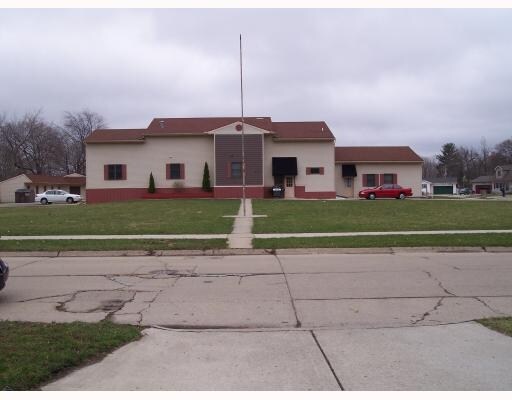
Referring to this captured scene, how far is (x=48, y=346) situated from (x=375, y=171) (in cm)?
4506

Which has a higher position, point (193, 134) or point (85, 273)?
point (193, 134)

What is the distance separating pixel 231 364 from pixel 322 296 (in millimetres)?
3577

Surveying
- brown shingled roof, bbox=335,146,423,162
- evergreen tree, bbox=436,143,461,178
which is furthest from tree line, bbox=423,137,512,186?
brown shingled roof, bbox=335,146,423,162

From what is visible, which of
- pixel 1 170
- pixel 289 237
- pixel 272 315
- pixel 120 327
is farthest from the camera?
pixel 1 170

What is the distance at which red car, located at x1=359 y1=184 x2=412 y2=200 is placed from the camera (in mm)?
42844

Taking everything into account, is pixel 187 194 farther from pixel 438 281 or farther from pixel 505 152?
pixel 505 152

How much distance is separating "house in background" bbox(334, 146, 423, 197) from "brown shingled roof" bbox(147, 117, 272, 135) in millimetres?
8855

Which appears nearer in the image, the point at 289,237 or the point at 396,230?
the point at 289,237

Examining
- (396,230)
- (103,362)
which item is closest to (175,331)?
(103,362)

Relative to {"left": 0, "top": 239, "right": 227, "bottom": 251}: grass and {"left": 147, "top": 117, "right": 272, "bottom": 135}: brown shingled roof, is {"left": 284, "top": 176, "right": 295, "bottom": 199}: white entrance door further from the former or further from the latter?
{"left": 0, "top": 239, "right": 227, "bottom": 251}: grass

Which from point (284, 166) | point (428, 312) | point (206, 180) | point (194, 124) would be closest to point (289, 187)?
point (284, 166)

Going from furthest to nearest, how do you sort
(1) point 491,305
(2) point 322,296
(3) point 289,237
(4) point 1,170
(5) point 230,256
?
(4) point 1,170 → (3) point 289,237 → (5) point 230,256 → (2) point 322,296 → (1) point 491,305

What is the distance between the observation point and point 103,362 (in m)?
4.82

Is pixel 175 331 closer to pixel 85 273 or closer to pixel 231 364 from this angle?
pixel 231 364
